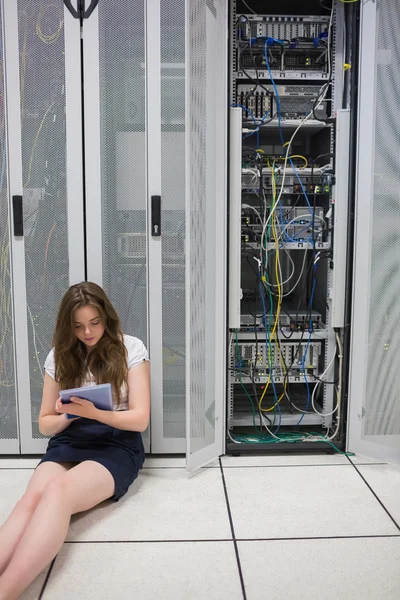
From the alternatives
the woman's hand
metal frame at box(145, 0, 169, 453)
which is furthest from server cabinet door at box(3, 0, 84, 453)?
the woman's hand

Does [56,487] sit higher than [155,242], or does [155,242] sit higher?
[155,242]

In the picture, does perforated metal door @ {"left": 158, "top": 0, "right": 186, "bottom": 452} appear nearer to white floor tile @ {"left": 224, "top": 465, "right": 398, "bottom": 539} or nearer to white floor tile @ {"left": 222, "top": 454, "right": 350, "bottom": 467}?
white floor tile @ {"left": 222, "top": 454, "right": 350, "bottom": 467}

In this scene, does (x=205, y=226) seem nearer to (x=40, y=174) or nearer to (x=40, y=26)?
(x=40, y=174)

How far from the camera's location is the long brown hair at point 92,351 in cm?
222

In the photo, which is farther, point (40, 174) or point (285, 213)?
point (285, 213)

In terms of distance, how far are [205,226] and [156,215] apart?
0.82 feet

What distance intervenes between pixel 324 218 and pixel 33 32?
1756mm

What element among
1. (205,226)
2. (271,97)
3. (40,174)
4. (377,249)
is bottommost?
(377,249)

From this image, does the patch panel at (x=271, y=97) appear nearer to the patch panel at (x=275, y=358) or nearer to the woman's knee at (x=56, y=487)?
the patch panel at (x=275, y=358)

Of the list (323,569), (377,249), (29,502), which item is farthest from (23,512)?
(377,249)

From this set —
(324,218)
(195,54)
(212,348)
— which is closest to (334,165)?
(324,218)

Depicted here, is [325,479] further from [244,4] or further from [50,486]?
[244,4]

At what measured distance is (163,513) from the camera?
2.21 m

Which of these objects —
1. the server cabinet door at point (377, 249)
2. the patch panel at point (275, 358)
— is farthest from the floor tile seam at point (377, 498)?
the patch panel at point (275, 358)
